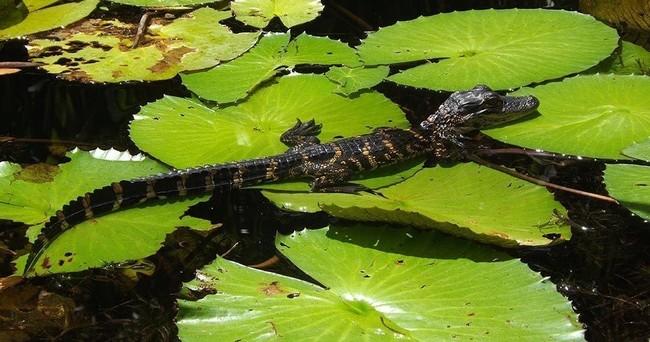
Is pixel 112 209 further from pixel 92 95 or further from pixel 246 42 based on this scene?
pixel 246 42

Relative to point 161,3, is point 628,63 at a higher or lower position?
higher

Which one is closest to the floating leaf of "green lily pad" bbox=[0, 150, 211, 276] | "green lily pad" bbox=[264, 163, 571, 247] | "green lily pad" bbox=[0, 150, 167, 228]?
"green lily pad" bbox=[0, 150, 211, 276]

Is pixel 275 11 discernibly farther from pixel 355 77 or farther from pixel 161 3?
pixel 355 77

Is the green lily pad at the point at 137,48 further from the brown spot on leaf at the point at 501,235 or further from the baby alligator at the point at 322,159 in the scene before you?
the brown spot on leaf at the point at 501,235

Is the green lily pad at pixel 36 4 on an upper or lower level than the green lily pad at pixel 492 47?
lower

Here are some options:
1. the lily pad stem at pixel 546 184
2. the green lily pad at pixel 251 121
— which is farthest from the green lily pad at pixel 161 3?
the lily pad stem at pixel 546 184

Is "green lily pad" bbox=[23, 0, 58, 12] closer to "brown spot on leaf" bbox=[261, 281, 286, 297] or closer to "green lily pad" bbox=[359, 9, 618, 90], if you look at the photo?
"green lily pad" bbox=[359, 9, 618, 90]

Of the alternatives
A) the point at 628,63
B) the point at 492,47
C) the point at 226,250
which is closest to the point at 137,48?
the point at 226,250
